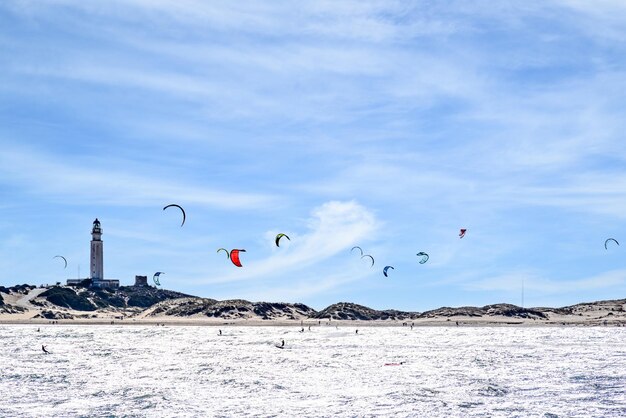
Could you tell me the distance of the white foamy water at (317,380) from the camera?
3400 centimetres

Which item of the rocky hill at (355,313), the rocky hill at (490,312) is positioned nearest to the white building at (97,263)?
the rocky hill at (355,313)

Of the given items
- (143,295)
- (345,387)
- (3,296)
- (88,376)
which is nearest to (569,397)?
(345,387)

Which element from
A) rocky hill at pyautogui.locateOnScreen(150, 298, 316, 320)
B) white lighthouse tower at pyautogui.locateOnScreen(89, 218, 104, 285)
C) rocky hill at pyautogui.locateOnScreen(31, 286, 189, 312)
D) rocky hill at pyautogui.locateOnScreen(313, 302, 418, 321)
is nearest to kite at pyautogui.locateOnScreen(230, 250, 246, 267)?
rocky hill at pyautogui.locateOnScreen(150, 298, 316, 320)

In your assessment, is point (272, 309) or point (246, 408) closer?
point (246, 408)

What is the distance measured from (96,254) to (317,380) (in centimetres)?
14995

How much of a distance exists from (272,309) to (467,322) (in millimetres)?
34653

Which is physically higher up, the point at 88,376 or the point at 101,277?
the point at 101,277

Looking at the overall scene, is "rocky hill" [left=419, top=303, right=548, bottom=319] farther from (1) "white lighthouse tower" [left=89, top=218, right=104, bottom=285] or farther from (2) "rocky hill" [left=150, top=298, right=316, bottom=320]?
(1) "white lighthouse tower" [left=89, top=218, right=104, bottom=285]

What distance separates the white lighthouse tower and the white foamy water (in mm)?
112101

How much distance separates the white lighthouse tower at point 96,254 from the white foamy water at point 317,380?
112101 millimetres

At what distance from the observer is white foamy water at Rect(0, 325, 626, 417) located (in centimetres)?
3400

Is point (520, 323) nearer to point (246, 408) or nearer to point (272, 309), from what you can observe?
point (272, 309)

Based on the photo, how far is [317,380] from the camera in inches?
1751

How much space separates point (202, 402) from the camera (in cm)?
3650
